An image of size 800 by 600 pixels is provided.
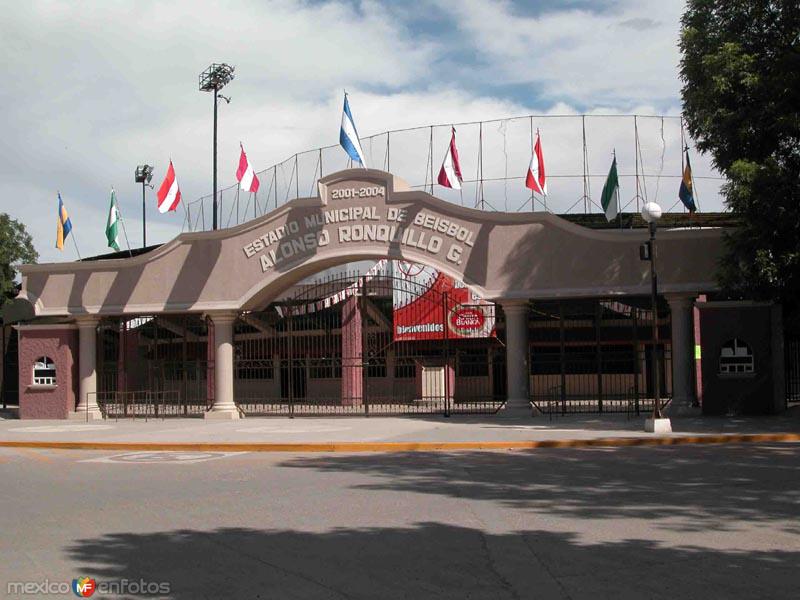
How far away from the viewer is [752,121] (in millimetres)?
19969

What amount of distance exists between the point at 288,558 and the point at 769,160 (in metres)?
15.3

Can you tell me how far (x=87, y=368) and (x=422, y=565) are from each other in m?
22.4

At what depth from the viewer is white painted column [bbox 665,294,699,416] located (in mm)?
23016

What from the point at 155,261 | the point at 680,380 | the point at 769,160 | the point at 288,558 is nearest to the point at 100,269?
the point at 155,261

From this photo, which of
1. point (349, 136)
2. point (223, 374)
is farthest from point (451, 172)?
point (223, 374)

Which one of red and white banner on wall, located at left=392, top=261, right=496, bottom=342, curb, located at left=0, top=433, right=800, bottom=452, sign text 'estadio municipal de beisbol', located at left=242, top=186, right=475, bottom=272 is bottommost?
curb, located at left=0, top=433, right=800, bottom=452

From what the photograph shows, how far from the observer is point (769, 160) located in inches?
754

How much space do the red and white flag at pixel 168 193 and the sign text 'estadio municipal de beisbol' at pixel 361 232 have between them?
430cm

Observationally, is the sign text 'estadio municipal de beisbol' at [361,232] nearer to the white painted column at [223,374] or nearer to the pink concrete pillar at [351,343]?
the white painted column at [223,374]

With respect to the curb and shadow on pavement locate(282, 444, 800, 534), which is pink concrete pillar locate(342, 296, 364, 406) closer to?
the curb

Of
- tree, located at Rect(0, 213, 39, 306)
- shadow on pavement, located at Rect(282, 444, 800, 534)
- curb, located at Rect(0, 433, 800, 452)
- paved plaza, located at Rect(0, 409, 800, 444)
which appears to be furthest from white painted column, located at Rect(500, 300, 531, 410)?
tree, located at Rect(0, 213, 39, 306)

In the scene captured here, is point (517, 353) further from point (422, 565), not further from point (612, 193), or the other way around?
point (422, 565)

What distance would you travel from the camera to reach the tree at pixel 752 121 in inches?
742

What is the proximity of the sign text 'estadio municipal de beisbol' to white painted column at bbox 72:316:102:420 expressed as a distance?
5.98 metres
